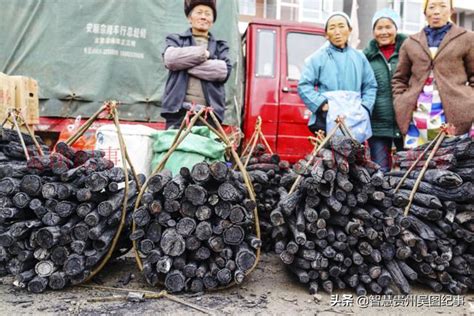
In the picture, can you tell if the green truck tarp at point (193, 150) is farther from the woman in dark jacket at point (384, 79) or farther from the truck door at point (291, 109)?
the truck door at point (291, 109)

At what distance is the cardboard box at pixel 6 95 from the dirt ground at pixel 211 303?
1959mm

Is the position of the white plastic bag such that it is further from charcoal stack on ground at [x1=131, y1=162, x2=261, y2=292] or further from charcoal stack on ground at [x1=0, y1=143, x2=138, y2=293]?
charcoal stack on ground at [x1=0, y1=143, x2=138, y2=293]

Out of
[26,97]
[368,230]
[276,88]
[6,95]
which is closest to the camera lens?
[368,230]

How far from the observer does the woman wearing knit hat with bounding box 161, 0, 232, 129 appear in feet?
11.5

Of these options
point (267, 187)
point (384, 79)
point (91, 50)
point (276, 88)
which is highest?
point (91, 50)

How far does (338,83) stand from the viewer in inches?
138

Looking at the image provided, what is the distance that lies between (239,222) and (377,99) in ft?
6.72

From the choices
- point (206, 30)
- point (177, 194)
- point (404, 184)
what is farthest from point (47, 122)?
point (404, 184)

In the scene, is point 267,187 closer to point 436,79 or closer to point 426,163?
point 426,163

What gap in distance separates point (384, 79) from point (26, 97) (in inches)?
146

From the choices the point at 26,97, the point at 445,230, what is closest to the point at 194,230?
the point at 445,230

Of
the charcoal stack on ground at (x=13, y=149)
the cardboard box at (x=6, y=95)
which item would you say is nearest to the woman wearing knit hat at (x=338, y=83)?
the charcoal stack on ground at (x=13, y=149)

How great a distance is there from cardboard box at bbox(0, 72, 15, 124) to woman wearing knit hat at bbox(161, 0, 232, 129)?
5.39 ft

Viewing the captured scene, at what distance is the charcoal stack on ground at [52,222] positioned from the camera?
92.7 inches
